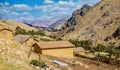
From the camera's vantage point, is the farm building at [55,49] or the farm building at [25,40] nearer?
the farm building at [55,49]

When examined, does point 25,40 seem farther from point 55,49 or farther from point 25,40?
point 55,49

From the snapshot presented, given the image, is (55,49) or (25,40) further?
(25,40)

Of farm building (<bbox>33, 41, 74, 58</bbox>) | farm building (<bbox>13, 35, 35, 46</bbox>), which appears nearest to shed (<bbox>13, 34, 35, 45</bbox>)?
farm building (<bbox>13, 35, 35, 46</bbox>)

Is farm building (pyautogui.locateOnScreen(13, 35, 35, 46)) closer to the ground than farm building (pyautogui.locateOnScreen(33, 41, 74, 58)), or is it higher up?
higher up

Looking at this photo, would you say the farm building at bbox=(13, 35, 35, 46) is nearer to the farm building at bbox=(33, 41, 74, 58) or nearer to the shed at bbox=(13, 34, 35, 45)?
the shed at bbox=(13, 34, 35, 45)

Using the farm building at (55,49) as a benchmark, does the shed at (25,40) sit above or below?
above

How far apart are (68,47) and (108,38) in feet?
386

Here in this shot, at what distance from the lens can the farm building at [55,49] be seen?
5125 centimetres

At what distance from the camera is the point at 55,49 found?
52.7 meters

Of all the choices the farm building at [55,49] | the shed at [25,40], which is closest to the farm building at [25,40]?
the shed at [25,40]

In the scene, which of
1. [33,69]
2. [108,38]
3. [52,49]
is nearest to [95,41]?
[108,38]

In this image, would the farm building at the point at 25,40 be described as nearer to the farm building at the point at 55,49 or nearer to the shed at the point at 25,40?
the shed at the point at 25,40

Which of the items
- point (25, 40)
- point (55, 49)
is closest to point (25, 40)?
point (25, 40)

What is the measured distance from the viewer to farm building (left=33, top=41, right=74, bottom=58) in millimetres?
51250
